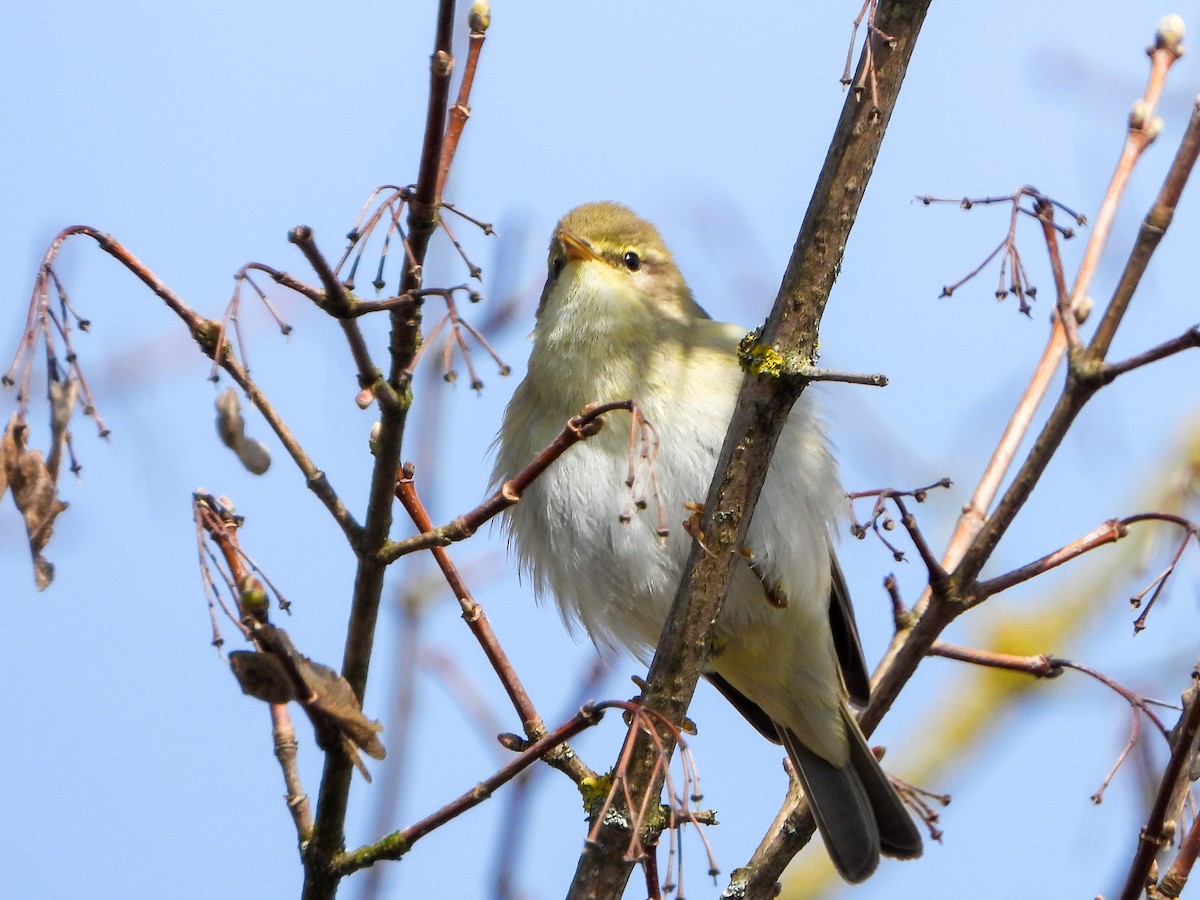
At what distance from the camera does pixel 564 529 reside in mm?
3893

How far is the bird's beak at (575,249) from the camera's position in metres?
4.23

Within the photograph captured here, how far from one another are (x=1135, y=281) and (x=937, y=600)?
0.69m

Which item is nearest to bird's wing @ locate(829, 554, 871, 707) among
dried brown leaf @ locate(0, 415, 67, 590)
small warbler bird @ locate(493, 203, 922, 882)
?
small warbler bird @ locate(493, 203, 922, 882)

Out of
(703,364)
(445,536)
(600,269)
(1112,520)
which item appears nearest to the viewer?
(445,536)

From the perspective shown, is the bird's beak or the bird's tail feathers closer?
the bird's tail feathers

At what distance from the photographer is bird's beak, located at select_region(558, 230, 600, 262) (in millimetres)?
4234

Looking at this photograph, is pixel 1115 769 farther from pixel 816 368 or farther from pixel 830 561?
pixel 830 561

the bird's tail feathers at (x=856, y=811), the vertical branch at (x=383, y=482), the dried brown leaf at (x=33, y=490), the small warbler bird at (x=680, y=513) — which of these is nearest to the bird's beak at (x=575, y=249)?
the small warbler bird at (x=680, y=513)

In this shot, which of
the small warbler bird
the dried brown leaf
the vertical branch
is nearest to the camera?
the vertical branch

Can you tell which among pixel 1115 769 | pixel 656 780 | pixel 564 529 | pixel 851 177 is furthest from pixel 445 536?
pixel 564 529

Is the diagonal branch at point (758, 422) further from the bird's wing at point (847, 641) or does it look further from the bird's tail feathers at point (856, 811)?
the bird's wing at point (847, 641)

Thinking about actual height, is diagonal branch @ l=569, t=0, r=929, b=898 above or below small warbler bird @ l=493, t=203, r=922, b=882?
below

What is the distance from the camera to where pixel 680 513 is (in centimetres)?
370

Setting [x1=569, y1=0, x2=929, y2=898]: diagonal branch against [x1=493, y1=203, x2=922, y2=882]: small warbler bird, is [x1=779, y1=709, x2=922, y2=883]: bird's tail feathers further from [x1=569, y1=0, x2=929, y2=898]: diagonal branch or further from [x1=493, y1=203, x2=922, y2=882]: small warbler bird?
[x1=569, y1=0, x2=929, y2=898]: diagonal branch
